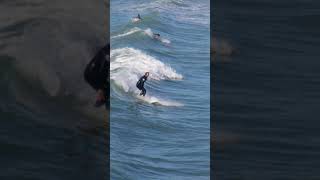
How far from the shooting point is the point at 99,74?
3744mm

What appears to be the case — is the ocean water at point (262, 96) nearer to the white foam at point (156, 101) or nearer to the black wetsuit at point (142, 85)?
the white foam at point (156, 101)

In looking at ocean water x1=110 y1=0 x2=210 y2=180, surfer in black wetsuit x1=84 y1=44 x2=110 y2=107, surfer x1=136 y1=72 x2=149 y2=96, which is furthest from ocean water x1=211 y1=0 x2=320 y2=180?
surfer in black wetsuit x1=84 y1=44 x2=110 y2=107

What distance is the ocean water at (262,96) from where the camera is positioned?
12.2 ft

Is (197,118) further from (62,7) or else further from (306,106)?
(62,7)

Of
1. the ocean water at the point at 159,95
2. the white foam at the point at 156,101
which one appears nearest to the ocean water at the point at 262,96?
the ocean water at the point at 159,95

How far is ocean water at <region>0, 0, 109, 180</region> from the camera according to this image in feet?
12.2

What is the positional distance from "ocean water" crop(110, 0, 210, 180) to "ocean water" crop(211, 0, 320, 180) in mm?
81

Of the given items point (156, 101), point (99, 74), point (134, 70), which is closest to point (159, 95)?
point (156, 101)

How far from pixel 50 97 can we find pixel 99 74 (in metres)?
0.31

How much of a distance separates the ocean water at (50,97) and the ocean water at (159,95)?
0.39ft

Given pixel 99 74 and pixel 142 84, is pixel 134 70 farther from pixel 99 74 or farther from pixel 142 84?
pixel 99 74

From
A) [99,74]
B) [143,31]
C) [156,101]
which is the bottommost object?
[156,101]

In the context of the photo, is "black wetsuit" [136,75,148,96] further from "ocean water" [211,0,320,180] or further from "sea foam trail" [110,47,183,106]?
"ocean water" [211,0,320,180]

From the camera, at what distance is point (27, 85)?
3758mm
